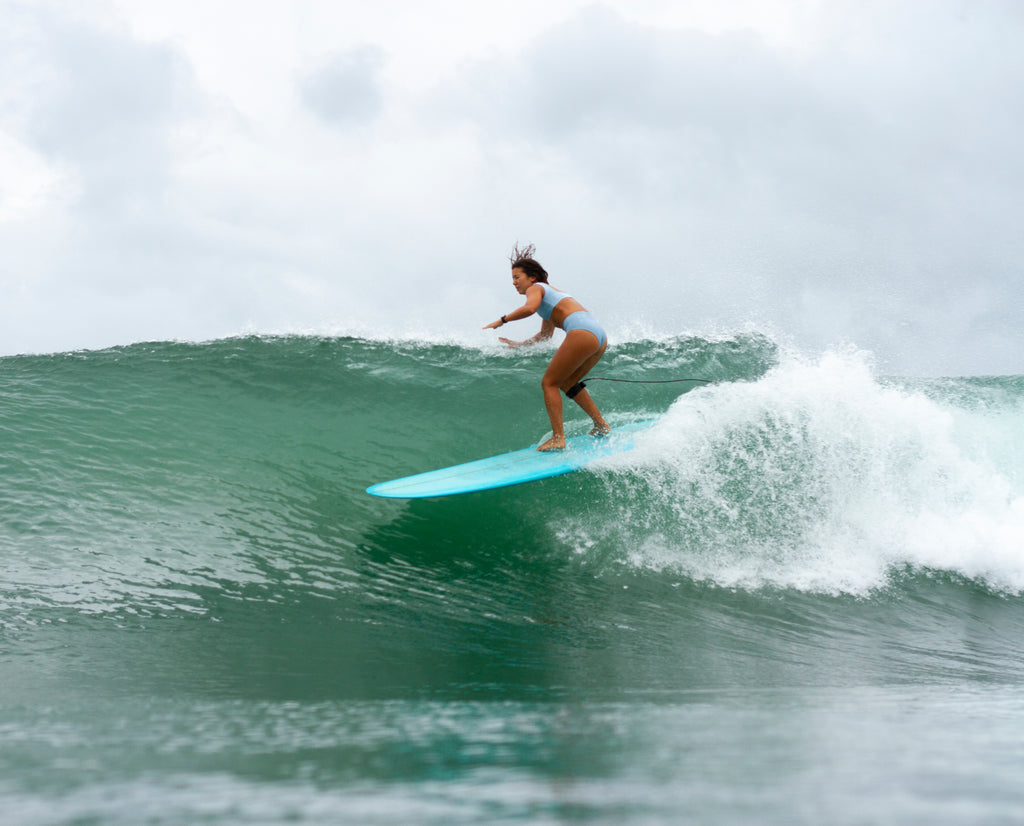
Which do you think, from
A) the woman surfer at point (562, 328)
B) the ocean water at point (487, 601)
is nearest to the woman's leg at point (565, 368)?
the woman surfer at point (562, 328)

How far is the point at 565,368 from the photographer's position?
5926 millimetres

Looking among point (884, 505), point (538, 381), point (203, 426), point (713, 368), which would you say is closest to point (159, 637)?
point (203, 426)

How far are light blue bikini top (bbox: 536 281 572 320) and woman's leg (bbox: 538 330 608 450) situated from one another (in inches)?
15.2

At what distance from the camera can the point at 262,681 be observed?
106 inches

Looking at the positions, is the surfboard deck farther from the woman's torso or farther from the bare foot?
the woman's torso

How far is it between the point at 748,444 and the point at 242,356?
268 inches

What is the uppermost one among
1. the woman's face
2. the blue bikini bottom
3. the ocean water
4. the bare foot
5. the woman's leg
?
the woman's face

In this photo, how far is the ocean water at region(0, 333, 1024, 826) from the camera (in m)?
0.79

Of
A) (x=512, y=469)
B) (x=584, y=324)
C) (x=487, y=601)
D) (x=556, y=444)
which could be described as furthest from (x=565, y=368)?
(x=487, y=601)

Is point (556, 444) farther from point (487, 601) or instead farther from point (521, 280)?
point (487, 601)

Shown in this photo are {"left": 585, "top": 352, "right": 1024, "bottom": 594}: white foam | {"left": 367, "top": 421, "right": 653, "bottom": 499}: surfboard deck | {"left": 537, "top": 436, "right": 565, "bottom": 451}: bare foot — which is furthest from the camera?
{"left": 537, "top": 436, "right": 565, "bottom": 451}: bare foot

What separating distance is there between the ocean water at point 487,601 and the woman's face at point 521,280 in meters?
1.74

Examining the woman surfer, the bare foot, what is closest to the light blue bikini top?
the woman surfer

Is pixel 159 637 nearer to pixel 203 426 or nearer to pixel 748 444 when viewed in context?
pixel 203 426
